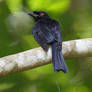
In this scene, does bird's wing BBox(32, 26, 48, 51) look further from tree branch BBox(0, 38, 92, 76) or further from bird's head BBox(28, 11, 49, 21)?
bird's head BBox(28, 11, 49, 21)

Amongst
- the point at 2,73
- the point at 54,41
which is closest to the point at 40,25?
the point at 54,41

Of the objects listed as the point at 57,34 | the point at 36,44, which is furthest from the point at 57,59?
the point at 36,44

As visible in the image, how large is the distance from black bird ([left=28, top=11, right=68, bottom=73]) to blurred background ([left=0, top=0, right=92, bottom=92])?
1.05ft

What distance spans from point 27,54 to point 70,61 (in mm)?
839

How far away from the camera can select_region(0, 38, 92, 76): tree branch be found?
204 cm

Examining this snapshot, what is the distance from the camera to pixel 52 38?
2260 millimetres

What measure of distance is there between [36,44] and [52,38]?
26.7 inches

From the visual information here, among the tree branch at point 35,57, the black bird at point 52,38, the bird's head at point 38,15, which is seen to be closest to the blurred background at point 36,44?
the bird's head at point 38,15

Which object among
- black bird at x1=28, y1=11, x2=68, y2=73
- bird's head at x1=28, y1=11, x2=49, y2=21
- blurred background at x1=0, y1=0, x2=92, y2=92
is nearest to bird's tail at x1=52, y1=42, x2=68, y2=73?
black bird at x1=28, y1=11, x2=68, y2=73

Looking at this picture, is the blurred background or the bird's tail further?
the blurred background

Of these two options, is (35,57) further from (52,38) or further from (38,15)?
(38,15)

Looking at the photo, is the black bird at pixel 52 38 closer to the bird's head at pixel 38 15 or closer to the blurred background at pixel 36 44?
the bird's head at pixel 38 15

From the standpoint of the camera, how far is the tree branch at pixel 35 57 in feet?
6.70

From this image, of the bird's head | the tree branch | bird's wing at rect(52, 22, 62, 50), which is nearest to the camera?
the tree branch
